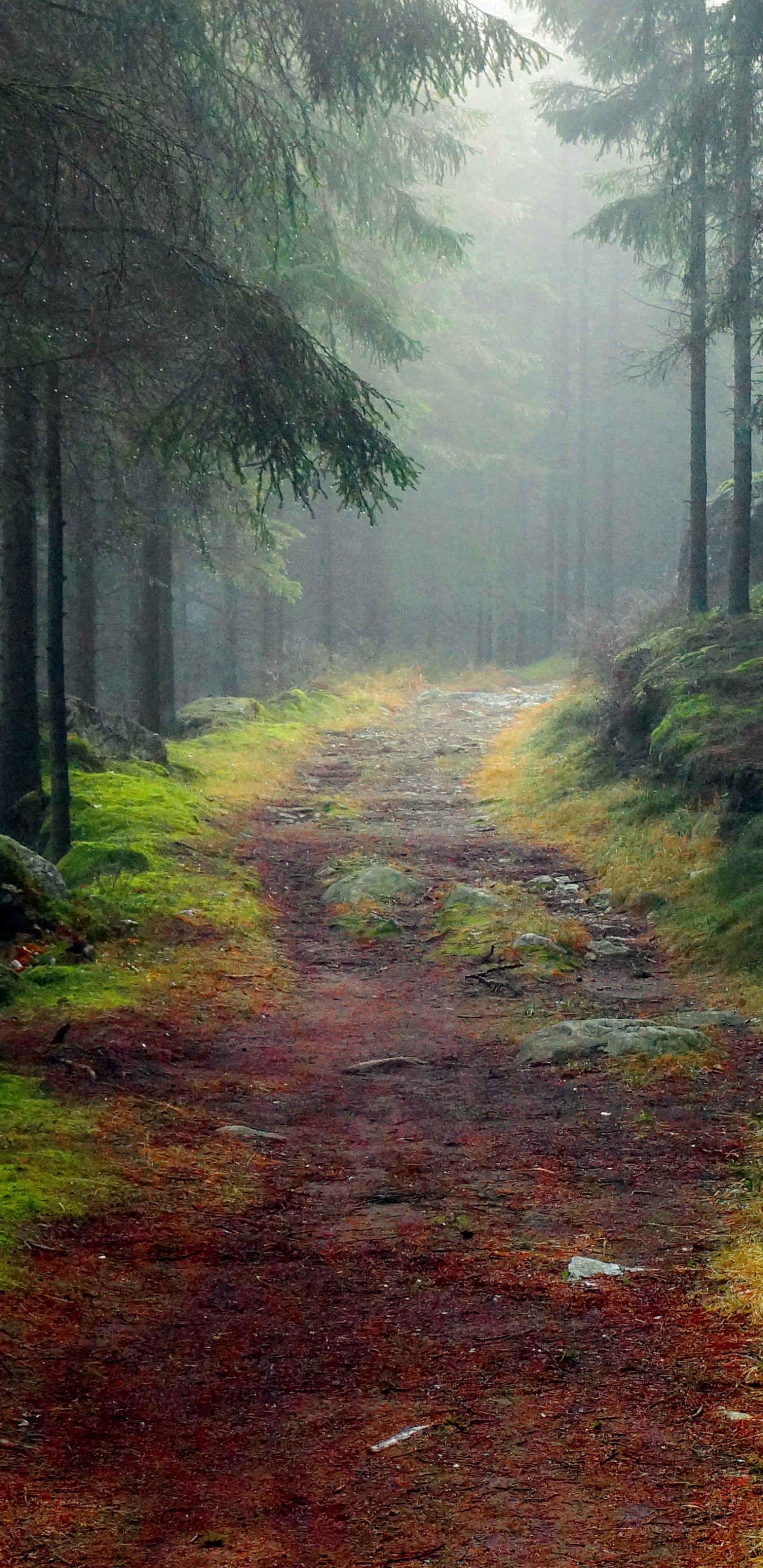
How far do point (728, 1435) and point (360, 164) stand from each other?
1500 centimetres

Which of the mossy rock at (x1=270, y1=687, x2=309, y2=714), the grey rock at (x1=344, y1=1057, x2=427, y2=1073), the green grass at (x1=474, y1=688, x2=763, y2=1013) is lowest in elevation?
the grey rock at (x1=344, y1=1057, x2=427, y2=1073)

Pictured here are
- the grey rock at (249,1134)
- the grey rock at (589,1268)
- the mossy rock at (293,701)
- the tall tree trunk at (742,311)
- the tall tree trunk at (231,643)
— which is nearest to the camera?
the grey rock at (589,1268)

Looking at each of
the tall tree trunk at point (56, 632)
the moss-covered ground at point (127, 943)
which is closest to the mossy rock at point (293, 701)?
the moss-covered ground at point (127, 943)

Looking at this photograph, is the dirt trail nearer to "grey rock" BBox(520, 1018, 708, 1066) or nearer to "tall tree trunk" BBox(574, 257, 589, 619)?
"grey rock" BBox(520, 1018, 708, 1066)

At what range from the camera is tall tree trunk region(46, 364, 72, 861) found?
353 inches

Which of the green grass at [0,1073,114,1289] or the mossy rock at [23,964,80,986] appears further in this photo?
the mossy rock at [23,964,80,986]

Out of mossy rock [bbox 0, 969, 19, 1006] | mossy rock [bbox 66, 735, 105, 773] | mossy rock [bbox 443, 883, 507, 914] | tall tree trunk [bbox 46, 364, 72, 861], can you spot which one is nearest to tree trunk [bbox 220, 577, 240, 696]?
mossy rock [bbox 66, 735, 105, 773]

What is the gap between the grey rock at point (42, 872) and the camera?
7891mm

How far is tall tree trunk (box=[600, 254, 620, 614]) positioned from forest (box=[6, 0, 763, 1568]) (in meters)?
20.2

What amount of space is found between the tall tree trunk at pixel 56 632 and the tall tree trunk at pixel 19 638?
382mm

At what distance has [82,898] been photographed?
8398mm

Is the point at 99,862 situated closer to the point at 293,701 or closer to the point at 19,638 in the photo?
the point at 19,638

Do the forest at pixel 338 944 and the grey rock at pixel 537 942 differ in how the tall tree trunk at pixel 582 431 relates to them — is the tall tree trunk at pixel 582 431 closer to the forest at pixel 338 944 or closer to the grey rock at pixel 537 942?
the forest at pixel 338 944

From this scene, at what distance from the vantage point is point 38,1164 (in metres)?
4.86
